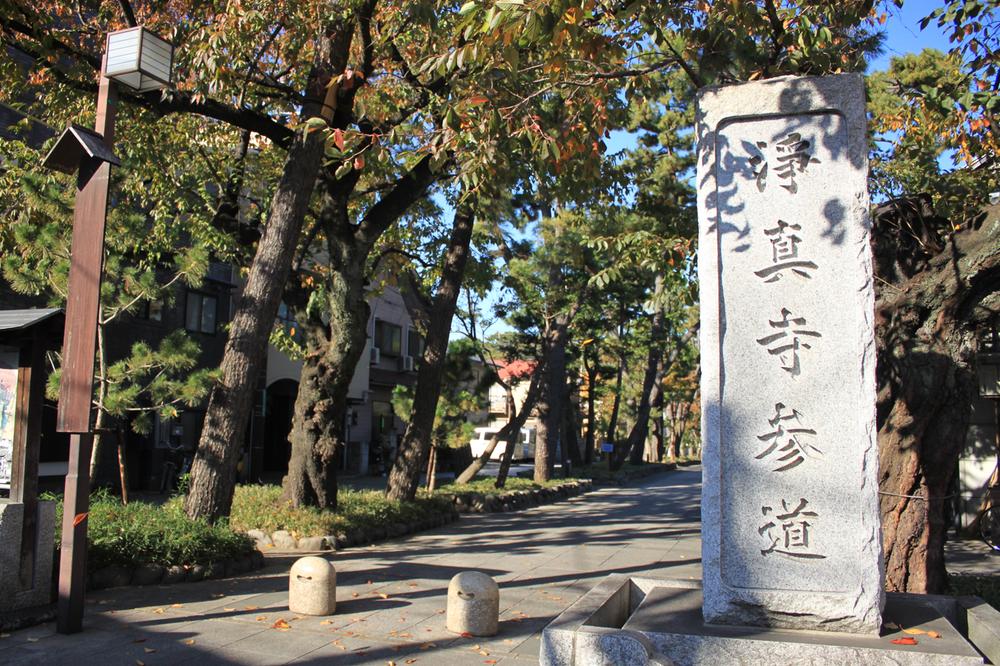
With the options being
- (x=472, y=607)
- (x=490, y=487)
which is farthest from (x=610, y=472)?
(x=472, y=607)

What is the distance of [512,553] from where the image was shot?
1190 centimetres

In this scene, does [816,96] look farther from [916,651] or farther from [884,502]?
[884,502]

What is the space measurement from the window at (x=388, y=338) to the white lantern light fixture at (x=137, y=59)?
2553cm

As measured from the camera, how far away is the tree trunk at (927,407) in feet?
25.1

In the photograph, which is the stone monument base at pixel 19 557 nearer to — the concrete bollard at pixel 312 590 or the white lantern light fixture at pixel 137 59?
the concrete bollard at pixel 312 590

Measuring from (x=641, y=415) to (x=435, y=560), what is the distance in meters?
24.3

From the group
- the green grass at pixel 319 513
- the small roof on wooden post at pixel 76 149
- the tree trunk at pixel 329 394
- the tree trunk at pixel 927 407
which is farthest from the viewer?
the tree trunk at pixel 329 394

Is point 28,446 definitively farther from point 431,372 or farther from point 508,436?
point 508,436

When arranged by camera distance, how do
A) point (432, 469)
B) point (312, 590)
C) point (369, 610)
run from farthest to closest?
point (432, 469)
point (369, 610)
point (312, 590)

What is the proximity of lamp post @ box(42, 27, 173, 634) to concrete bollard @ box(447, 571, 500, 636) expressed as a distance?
313 centimetres

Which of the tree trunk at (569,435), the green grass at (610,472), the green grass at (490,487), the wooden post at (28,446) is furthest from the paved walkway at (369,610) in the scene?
the tree trunk at (569,435)

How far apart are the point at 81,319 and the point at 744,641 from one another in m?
5.71

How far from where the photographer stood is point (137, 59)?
7.13m

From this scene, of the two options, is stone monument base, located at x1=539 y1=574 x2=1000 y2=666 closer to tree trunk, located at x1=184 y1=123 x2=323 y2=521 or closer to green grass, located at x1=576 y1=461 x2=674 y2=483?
tree trunk, located at x1=184 y1=123 x2=323 y2=521
